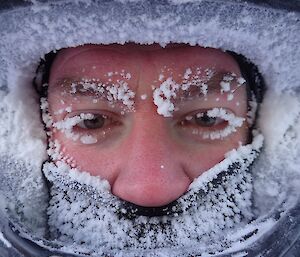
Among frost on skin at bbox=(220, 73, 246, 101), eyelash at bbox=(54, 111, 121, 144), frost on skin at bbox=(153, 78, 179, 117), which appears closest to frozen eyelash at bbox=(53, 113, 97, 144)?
eyelash at bbox=(54, 111, 121, 144)

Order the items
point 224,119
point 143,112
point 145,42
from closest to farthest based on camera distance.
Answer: point 145,42 < point 143,112 < point 224,119

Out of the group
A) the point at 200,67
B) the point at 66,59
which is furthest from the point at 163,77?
the point at 66,59

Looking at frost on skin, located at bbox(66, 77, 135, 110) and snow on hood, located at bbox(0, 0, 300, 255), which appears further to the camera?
frost on skin, located at bbox(66, 77, 135, 110)

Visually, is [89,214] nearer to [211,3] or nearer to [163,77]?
[163,77]

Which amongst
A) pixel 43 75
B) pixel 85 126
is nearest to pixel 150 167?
pixel 85 126

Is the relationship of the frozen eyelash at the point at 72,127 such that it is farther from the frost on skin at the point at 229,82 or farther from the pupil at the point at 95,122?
the frost on skin at the point at 229,82

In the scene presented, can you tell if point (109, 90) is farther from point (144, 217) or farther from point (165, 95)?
point (144, 217)

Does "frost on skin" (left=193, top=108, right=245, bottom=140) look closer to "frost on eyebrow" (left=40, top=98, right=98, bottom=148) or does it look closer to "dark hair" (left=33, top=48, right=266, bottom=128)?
"dark hair" (left=33, top=48, right=266, bottom=128)
